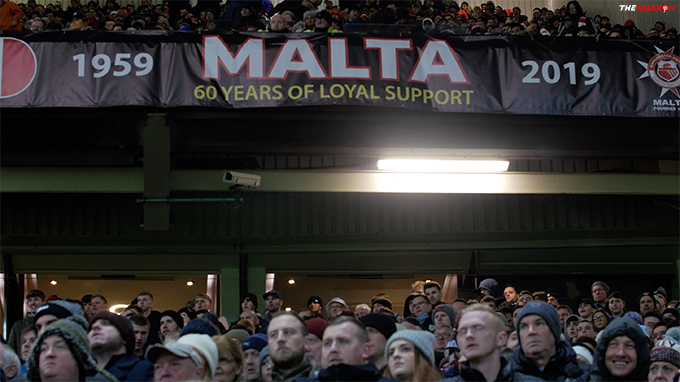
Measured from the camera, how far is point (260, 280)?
527 inches

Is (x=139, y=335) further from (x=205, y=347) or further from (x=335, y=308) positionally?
(x=335, y=308)

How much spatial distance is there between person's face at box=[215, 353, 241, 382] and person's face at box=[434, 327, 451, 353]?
111 inches

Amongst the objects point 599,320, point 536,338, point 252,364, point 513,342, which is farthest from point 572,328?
point 252,364

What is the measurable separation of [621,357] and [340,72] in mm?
5960

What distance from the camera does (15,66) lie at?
925 cm

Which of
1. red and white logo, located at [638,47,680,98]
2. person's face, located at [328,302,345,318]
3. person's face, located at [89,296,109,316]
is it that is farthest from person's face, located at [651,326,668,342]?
person's face, located at [89,296,109,316]

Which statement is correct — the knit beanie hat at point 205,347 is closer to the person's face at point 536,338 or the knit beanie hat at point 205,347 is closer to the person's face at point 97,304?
the person's face at point 536,338

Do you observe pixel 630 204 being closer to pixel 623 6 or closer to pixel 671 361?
pixel 623 6

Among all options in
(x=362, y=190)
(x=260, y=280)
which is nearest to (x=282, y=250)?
(x=260, y=280)

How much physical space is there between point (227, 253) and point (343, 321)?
9261mm

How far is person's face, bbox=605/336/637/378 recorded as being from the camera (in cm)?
441

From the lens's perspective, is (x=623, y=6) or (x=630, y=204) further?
(x=623, y=6)

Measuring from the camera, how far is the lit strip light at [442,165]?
1061cm

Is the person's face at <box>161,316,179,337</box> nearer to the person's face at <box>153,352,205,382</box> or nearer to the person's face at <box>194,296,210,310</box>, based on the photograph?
the person's face at <box>194,296,210,310</box>
